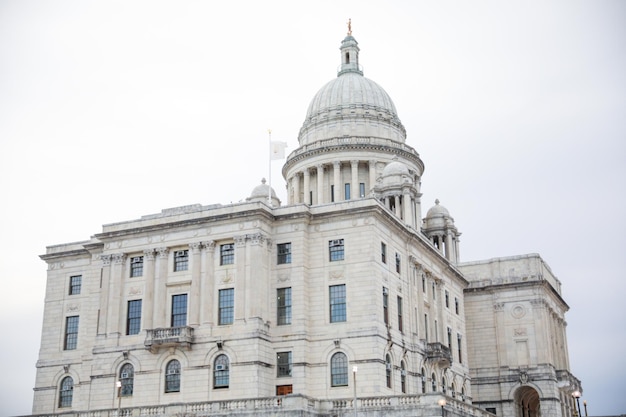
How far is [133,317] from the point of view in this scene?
218 ft

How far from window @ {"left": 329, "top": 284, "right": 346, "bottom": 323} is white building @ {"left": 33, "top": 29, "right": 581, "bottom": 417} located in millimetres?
80

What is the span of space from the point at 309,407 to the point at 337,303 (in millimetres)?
9754

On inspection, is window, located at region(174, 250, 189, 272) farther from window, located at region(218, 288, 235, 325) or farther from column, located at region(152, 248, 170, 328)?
window, located at region(218, 288, 235, 325)

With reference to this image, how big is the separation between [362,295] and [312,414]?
10336 millimetres

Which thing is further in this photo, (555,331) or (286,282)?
(555,331)

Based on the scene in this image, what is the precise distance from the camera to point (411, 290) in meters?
70.1

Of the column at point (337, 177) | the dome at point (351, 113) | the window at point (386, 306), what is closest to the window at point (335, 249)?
the window at point (386, 306)

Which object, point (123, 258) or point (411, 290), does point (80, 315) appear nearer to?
point (123, 258)

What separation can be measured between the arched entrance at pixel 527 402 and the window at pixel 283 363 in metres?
32.5

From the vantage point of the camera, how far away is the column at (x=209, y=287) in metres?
63.9

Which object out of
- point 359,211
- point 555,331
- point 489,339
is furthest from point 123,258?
point 555,331

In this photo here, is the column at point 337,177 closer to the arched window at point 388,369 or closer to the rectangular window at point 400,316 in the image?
the rectangular window at point 400,316

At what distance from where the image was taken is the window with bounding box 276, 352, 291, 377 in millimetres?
63000

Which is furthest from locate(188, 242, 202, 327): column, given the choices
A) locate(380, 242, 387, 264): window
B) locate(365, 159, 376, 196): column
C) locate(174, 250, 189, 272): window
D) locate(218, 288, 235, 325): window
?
locate(365, 159, 376, 196): column
